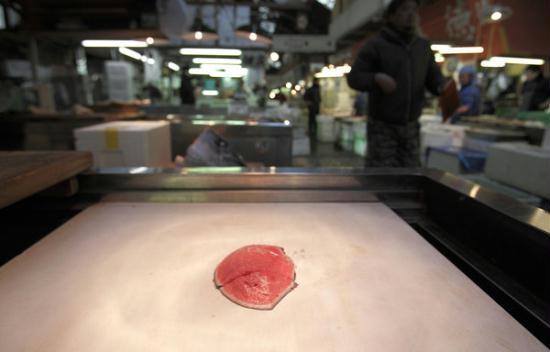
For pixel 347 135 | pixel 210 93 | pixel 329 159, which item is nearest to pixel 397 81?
pixel 329 159

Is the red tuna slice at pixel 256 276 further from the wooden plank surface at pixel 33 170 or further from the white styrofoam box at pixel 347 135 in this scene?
the white styrofoam box at pixel 347 135

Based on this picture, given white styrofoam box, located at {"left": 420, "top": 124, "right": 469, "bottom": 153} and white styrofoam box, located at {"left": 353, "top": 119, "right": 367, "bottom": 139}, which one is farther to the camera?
white styrofoam box, located at {"left": 353, "top": 119, "right": 367, "bottom": 139}

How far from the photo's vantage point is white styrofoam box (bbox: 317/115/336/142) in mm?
10133

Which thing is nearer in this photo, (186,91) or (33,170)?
(33,170)

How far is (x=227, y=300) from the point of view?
82 centimetres

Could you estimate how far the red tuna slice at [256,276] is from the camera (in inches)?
32.3

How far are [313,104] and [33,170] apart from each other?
9975mm

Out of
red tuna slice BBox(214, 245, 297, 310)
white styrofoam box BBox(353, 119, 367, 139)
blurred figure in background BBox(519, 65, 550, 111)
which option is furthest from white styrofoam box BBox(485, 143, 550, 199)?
white styrofoam box BBox(353, 119, 367, 139)

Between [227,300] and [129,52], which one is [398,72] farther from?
[129,52]

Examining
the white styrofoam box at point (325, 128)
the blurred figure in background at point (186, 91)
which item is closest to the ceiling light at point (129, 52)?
the blurred figure in background at point (186, 91)

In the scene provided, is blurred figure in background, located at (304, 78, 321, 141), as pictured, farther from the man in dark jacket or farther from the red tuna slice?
the red tuna slice

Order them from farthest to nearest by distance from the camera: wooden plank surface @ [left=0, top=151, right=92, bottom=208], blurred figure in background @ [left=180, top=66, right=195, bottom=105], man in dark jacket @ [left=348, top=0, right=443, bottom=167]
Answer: blurred figure in background @ [left=180, top=66, right=195, bottom=105] → man in dark jacket @ [left=348, top=0, right=443, bottom=167] → wooden plank surface @ [left=0, top=151, right=92, bottom=208]

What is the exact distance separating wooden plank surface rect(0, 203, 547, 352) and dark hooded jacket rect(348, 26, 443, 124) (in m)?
1.51

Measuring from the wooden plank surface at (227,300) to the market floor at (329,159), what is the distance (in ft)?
17.4
